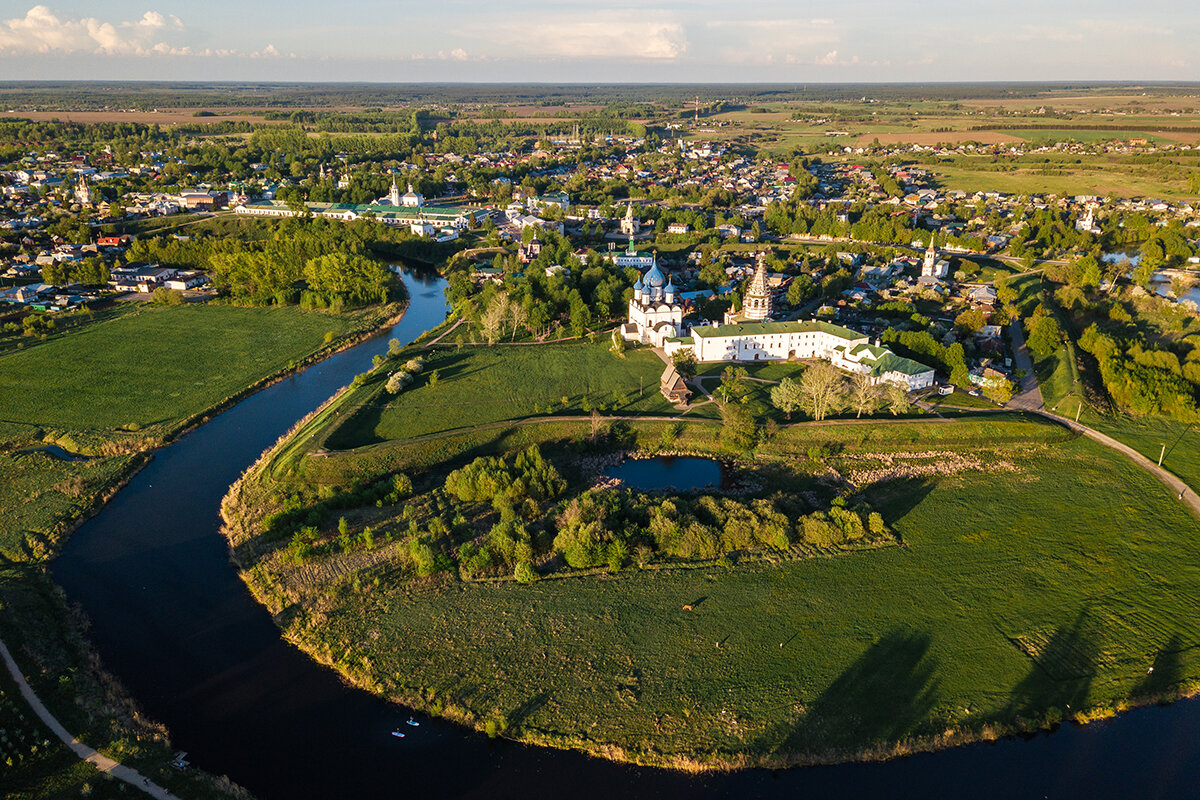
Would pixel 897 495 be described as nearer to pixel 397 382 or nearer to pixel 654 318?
pixel 654 318

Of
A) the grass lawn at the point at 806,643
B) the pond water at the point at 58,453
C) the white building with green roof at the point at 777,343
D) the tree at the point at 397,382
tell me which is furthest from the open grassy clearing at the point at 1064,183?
the pond water at the point at 58,453

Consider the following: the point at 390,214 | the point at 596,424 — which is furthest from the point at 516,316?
the point at 390,214

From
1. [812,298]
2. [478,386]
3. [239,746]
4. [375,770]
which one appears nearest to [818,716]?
[375,770]

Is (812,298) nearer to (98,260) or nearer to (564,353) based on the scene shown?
(564,353)

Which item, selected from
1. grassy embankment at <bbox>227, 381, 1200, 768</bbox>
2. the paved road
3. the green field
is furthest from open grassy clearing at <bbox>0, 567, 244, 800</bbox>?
the green field

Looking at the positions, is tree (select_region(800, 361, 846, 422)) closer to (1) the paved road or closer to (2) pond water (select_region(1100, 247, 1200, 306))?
(1) the paved road

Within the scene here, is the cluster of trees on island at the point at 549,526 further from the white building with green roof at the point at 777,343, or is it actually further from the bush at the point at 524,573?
the white building with green roof at the point at 777,343
